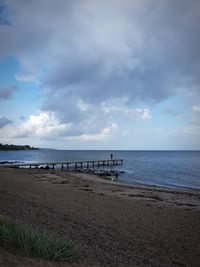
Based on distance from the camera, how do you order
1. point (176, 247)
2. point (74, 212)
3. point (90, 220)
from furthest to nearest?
point (74, 212), point (90, 220), point (176, 247)

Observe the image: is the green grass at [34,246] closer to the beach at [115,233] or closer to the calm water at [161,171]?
the beach at [115,233]

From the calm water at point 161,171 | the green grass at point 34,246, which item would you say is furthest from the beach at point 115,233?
the calm water at point 161,171

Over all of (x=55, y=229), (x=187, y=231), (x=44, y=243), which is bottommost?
(x=187, y=231)

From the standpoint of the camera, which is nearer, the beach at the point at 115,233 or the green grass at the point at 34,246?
the green grass at the point at 34,246

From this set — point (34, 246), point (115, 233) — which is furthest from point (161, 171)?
point (34, 246)

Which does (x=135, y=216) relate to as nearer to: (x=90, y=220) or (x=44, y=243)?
(x=90, y=220)

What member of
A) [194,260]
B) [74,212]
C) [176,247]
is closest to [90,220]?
[74,212]

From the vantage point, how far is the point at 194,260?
659 cm

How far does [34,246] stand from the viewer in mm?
4719

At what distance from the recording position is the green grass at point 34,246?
15.1 ft

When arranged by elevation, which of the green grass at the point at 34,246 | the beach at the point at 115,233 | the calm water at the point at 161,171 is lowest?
the calm water at the point at 161,171

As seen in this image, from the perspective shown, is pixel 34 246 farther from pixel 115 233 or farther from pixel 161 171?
pixel 161 171

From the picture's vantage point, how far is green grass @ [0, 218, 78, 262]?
461cm

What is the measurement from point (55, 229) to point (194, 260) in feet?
12.1
